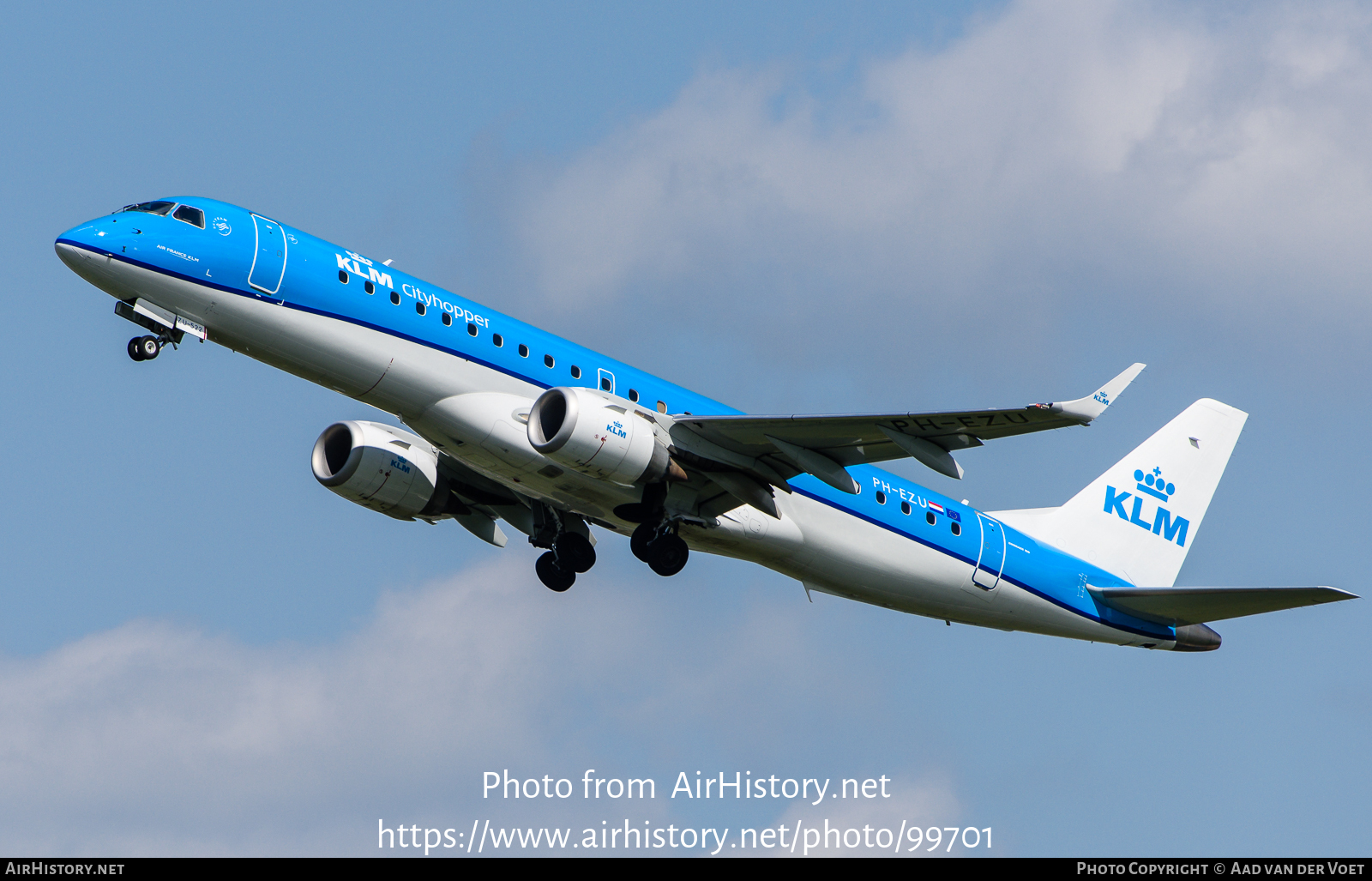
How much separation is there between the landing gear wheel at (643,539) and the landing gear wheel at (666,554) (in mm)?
93

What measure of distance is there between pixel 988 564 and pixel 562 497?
Answer: 952cm

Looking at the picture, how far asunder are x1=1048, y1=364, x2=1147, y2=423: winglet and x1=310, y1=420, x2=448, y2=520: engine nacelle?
1387 centimetres

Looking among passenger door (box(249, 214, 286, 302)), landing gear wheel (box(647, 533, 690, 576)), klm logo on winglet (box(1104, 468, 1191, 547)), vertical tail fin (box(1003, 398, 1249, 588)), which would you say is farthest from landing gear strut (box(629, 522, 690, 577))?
klm logo on winglet (box(1104, 468, 1191, 547))

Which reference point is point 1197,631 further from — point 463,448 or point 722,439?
point 463,448

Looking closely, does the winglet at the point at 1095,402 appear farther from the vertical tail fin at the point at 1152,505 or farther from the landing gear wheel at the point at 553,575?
the landing gear wheel at the point at 553,575

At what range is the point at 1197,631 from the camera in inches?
1430

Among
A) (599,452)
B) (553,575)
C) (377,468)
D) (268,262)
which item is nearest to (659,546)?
(599,452)

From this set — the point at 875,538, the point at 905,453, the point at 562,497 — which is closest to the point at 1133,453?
the point at 875,538

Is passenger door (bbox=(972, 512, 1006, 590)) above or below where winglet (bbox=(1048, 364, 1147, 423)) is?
above

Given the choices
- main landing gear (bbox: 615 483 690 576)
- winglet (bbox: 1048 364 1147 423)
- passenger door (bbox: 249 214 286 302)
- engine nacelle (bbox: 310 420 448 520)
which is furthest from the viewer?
engine nacelle (bbox: 310 420 448 520)

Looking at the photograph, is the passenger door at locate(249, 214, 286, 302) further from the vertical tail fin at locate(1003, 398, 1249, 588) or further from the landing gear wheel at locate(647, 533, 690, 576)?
the vertical tail fin at locate(1003, 398, 1249, 588)

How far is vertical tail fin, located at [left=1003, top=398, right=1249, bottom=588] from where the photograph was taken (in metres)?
36.8

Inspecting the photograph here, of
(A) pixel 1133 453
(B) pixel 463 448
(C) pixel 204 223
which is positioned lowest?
(B) pixel 463 448

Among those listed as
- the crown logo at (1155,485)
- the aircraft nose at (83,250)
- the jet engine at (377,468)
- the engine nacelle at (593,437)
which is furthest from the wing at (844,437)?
the crown logo at (1155,485)
